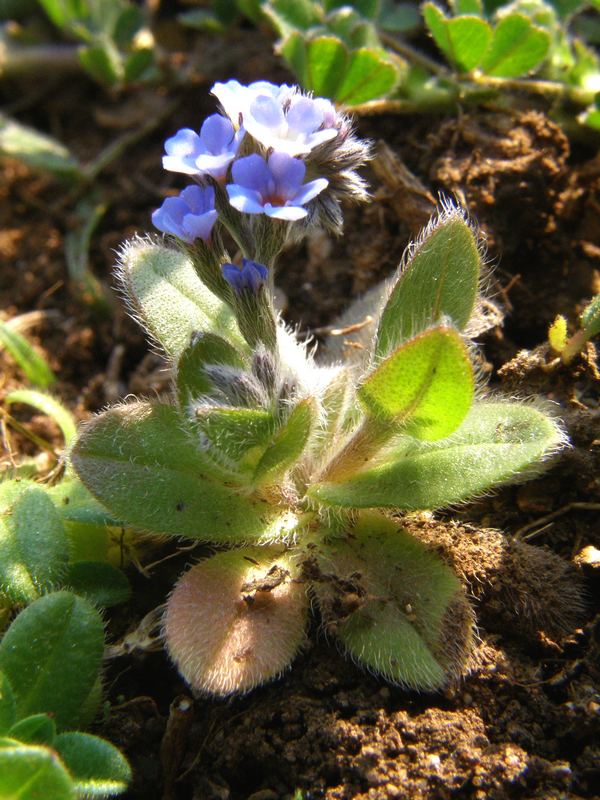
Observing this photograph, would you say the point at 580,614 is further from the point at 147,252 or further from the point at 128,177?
the point at 128,177

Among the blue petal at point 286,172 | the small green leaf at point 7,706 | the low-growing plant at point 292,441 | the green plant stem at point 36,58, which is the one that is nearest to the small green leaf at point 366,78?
the low-growing plant at point 292,441

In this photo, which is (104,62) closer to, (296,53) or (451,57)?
(296,53)

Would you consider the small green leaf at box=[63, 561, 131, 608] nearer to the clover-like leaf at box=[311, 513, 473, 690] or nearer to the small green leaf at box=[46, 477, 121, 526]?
the small green leaf at box=[46, 477, 121, 526]

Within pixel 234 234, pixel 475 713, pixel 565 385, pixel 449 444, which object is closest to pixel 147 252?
pixel 234 234

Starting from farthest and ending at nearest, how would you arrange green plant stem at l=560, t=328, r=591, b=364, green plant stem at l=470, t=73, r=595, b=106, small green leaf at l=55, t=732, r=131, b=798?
green plant stem at l=470, t=73, r=595, b=106 → green plant stem at l=560, t=328, r=591, b=364 → small green leaf at l=55, t=732, r=131, b=798

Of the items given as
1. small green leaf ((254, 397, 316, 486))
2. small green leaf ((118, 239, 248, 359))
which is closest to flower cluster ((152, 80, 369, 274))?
small green leaf ((118, 239, 248, 359))
